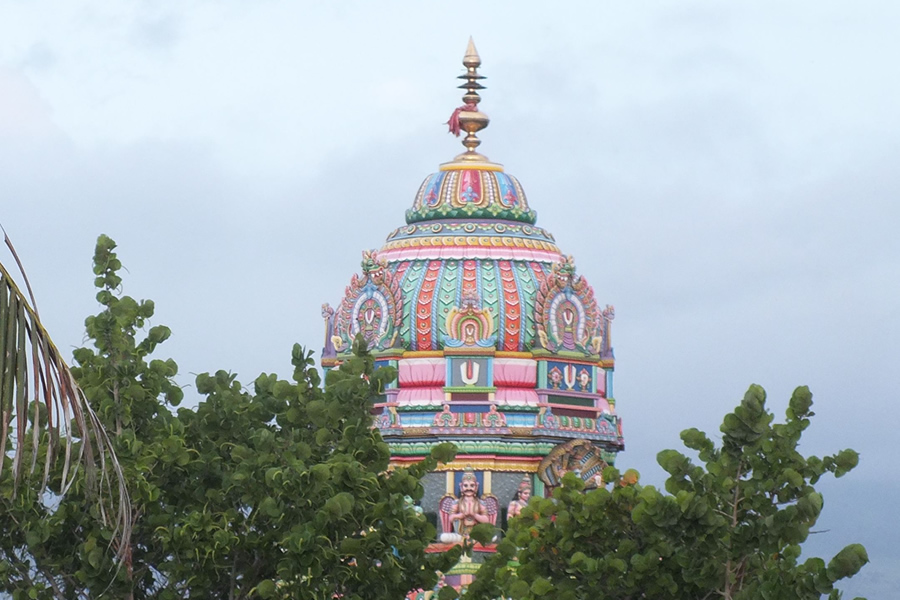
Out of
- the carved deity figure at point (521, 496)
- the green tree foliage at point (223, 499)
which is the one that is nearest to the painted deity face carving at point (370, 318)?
the carved deity figure at point (521, 496)

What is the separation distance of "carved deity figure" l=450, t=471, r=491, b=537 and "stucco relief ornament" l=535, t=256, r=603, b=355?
2804 millimetres

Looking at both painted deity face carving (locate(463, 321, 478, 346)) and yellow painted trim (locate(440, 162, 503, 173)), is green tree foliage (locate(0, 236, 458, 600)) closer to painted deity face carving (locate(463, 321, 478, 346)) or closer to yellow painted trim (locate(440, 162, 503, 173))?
painted deity face carving (locate(463, 321, 478, 346))

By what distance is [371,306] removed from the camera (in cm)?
3362

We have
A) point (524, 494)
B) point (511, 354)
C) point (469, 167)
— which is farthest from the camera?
point (469, 167)

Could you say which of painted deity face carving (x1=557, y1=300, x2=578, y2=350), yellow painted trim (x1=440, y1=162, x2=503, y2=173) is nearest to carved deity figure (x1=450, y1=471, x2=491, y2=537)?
painted deity face carving (x1=557, y1=300, x2=578, y2=350)

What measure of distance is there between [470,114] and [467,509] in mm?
7502

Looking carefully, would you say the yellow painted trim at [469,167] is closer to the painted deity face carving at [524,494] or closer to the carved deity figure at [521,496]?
the carved deity figure at [521,496]

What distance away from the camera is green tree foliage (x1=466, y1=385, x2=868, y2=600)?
20.2m

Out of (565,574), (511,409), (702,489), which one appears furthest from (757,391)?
(511,409)

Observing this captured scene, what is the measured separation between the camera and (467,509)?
107 ft

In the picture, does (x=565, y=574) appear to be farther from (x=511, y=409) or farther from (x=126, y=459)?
(x=511, y=409)

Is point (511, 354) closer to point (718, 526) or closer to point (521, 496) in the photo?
point (521, 496)

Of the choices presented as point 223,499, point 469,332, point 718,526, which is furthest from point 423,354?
point 718,526

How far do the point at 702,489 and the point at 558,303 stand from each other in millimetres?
12595
